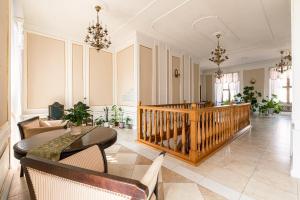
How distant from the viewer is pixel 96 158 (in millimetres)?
1465

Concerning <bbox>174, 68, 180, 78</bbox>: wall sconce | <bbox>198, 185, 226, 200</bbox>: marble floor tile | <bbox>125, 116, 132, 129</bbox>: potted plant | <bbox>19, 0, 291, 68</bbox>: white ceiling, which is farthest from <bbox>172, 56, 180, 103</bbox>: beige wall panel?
<bbox>198, 185, 226, 200</bbox>: marble floor tile

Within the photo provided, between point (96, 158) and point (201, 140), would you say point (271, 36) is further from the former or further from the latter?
point (96, 158)

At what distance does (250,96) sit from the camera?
10.1m

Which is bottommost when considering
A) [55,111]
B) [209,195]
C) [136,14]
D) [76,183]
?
[209,195]

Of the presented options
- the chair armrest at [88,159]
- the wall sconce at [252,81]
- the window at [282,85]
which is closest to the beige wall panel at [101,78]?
the chair armrest at [88,159]

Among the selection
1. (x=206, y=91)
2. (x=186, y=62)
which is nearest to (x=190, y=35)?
(x=186, y=62)

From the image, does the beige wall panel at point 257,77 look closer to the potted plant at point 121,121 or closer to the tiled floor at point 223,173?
the tiled floor at point 223,173

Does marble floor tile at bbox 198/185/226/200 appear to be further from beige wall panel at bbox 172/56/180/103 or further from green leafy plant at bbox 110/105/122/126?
beige wall panel at bbox 172/56/180/103

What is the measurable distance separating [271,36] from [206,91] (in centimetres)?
768

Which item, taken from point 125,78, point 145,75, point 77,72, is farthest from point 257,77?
point 77,72

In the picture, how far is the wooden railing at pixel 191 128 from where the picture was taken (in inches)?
115

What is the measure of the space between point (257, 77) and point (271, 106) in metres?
2.29

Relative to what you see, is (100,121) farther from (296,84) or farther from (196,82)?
(196,82)

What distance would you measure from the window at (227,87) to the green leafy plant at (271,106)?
6.93ft
